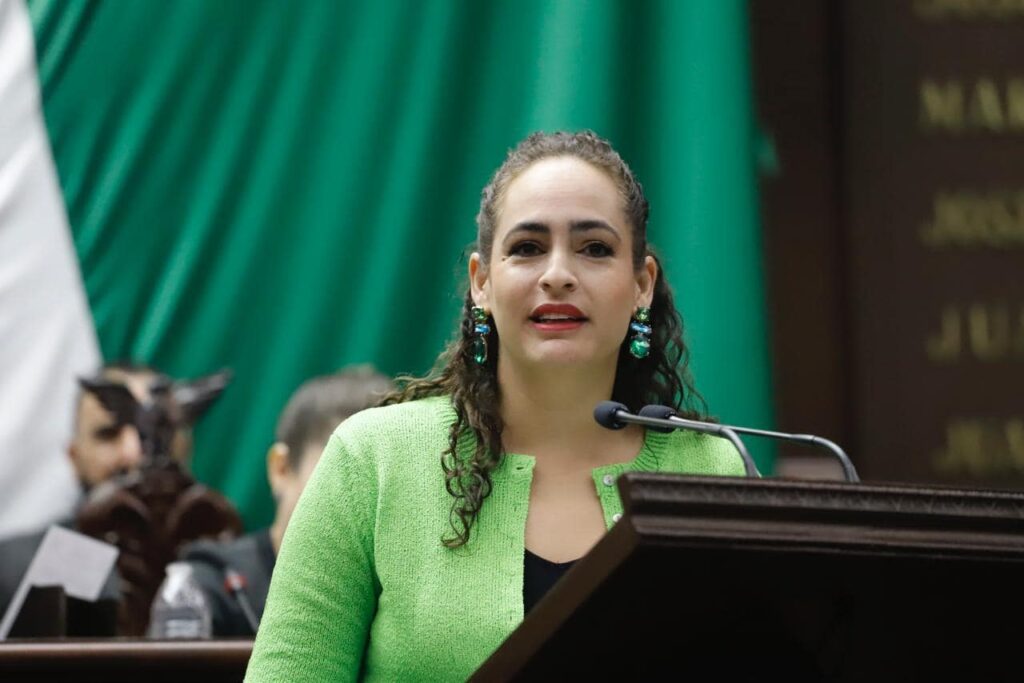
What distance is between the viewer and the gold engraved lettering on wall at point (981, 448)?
3439 mm

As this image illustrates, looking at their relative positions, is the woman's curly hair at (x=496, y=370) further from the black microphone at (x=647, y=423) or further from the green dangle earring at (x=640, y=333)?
the black microphone at (x=647, y=423)

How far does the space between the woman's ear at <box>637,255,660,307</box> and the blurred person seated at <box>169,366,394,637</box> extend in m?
1.46

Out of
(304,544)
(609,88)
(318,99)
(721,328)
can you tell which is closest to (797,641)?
(304,544)

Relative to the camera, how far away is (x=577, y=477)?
178cm

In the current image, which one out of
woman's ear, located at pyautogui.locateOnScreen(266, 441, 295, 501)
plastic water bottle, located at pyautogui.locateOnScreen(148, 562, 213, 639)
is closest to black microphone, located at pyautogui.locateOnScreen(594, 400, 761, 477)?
plastic water bottle, located at pyautogui.locateOnScreen(148, 562, 213, 639)

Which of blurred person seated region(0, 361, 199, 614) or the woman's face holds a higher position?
blurred person seated region(0, 361, 199, 614)

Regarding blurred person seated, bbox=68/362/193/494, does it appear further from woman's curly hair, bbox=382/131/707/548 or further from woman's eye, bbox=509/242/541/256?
woman's eye, bbox=509/242/541/256

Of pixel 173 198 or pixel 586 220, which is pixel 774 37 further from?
pixel 586 220

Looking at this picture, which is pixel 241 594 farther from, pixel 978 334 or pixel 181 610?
pixel 978 334

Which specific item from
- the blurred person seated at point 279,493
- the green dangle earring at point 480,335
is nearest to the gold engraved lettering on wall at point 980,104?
the blurred person seated at point 279,493

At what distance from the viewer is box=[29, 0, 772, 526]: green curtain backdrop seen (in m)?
3.73

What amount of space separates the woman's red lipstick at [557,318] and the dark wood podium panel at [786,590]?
1.71 feet

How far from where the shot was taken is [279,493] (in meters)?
3.44

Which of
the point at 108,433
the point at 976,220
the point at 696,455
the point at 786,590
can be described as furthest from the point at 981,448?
the point at 786,590
